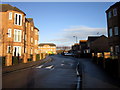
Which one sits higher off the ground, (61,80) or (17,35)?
(17,35)

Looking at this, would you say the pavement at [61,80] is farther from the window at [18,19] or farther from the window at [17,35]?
the window at [18,19]

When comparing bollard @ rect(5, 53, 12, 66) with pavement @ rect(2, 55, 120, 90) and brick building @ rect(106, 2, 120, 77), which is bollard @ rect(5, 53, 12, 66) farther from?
brick building @ rect(106, 2, 120, 77)

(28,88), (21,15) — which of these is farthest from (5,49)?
(28,88)

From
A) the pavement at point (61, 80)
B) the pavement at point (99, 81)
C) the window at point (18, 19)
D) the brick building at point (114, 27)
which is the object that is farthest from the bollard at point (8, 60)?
the brick building at point (114, 27)

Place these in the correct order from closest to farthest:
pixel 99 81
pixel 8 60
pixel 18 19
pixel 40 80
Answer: pixel 99 81 < pixel 40 80 < pixel 8 60 < pixel 18 19

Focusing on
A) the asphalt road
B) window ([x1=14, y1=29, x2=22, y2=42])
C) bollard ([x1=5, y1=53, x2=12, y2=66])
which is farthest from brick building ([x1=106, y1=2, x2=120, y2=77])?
window ([x1=14, y1=29, x2=22, y2=42])

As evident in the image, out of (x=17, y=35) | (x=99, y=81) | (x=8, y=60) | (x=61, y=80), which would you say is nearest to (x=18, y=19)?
(x=17, y=35)

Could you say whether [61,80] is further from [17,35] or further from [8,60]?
[17,35]

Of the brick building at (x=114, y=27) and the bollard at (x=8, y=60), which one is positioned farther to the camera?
the brick building at (x=114, y=27)

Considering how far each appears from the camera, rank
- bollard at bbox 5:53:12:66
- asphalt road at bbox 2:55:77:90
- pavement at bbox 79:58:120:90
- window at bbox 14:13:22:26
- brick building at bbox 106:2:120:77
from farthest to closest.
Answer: window at bbox 14:13:22:26
brick building at bbox 106:2:120:77
bollard at bbox 5:53:12:66
asphalt road at bbox 2:55:77:90
pavement at bbox 79:58:120:90

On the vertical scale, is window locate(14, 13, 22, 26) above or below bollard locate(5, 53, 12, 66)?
above

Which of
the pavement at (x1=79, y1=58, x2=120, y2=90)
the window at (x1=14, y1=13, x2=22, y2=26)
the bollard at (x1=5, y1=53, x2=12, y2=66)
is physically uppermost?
the window at (x1=14, y1=13, x2=22, y2=26)

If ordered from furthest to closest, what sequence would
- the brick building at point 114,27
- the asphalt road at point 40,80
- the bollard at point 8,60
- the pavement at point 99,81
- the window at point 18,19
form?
the window at point 18,19, the brick building at point 114,27, the bollard at point 8,60, the asphalt road at point 40,80, the pavement at point 99,81

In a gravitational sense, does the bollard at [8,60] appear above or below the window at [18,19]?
below
